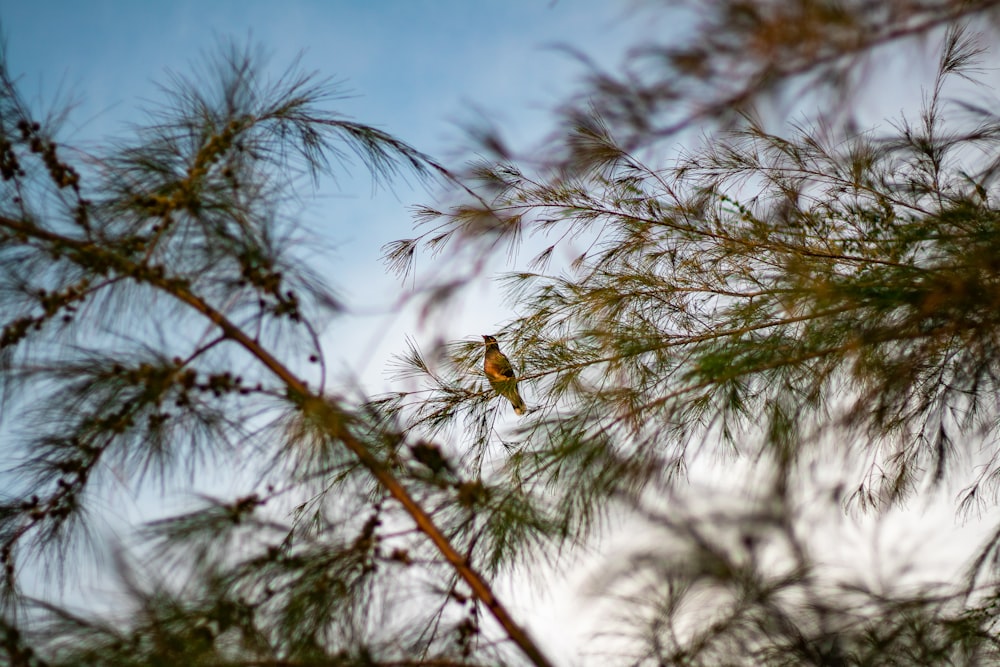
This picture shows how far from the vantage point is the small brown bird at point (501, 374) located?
4.33 ft

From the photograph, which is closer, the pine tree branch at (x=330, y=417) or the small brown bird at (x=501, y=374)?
the pine tree branch at (x=330, y=417)

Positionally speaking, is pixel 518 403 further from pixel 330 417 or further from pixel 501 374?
pixel 330 417

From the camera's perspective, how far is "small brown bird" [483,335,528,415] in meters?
1.32

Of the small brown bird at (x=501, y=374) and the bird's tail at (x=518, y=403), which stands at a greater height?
the small brown bird at (x=501, y=374)

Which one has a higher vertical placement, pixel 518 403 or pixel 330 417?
pixel 518 403

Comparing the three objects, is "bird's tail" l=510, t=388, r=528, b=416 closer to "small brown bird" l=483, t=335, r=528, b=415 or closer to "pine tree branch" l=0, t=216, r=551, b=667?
"small brown bird" l=483, t=335, r=528, b=415

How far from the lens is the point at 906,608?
1109mm

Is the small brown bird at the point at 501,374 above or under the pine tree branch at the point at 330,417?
above

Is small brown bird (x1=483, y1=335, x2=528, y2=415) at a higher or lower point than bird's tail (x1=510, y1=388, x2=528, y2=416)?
higher

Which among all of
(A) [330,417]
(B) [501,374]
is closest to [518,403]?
(B) [501,374]

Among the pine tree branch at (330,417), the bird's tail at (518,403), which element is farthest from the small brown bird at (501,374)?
the pine tree branch at (330,417)

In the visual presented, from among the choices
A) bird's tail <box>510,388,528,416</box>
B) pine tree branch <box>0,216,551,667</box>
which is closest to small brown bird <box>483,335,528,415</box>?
bird's tail <box>510,388,528,416</box>

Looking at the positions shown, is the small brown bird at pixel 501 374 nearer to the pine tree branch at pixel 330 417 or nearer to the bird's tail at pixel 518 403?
the bird's tail at pixel 518 403

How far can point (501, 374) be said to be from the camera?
138 centimetres
